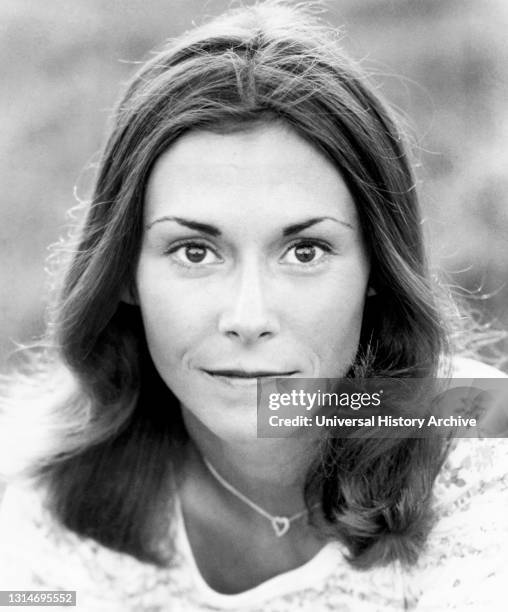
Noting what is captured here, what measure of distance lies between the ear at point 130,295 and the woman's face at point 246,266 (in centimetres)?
4

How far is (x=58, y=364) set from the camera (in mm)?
1064

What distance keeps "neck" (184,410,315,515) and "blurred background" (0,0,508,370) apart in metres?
0.28

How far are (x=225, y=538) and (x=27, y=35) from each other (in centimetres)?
71

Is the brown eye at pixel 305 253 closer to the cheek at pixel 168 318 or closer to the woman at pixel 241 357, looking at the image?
the woman at pixel 241 357

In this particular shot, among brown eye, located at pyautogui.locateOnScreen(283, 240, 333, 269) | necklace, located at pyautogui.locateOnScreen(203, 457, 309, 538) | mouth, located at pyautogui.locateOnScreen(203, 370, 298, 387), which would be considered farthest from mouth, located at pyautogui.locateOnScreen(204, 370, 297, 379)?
necklace, located at pyautogui.locateOnScreen(203, 457, 309, 538)

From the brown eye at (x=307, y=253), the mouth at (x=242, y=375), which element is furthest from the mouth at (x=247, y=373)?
the brown eye at (x=307, y=253)

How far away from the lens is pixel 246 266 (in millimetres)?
809

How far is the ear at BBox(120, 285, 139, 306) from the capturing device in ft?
3.03

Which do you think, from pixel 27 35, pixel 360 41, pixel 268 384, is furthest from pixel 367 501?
pixel 27 35

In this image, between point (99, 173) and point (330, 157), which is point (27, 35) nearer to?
point (99, 173)

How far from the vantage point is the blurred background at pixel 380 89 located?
1.04 metres

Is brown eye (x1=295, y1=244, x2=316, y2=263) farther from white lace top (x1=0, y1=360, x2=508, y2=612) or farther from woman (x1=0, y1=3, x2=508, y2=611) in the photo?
white lace top (x1=0, y1=360, x2=508, y2=612)

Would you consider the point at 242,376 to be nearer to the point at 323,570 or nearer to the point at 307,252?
the point at 307,252

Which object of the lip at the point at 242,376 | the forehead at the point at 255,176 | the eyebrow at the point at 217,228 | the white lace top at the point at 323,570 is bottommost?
the white lace top at the point at 323,570
